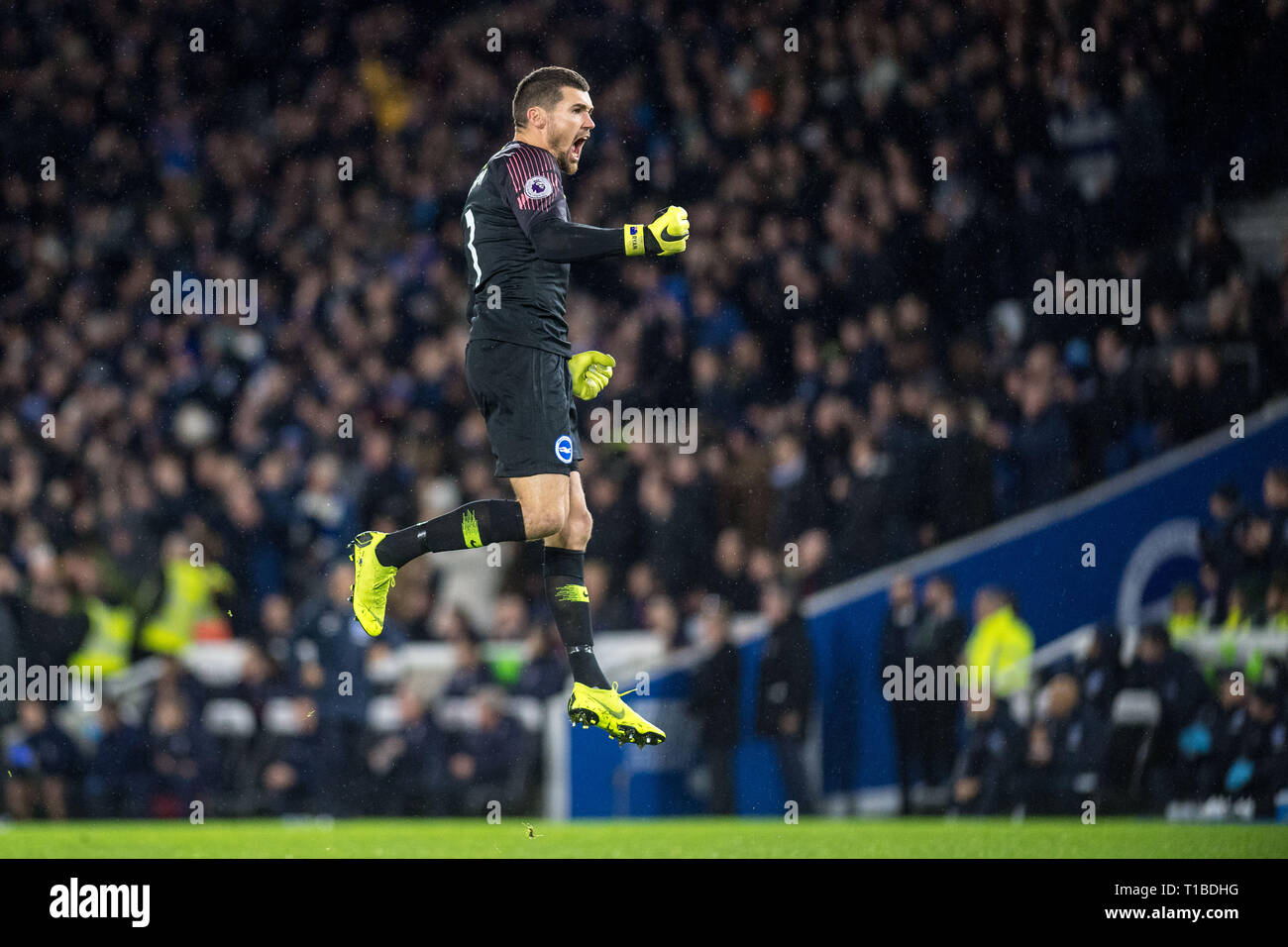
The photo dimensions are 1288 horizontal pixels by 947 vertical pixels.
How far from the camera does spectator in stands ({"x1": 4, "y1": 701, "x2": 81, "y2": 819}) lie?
466 inches

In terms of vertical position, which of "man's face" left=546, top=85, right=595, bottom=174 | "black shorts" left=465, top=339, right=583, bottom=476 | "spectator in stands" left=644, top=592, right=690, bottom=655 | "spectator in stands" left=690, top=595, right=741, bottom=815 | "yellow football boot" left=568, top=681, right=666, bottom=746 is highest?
"man's face" left=546, top=85, right=595, bottom=174

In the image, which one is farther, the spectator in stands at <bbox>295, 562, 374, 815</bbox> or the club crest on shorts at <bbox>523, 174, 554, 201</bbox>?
the spectator in stands at <bbox>295, 562, 374, 815</bbox>

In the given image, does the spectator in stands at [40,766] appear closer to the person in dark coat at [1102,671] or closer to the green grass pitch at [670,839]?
the green grass pitch at [670,839]

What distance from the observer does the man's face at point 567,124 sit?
7.01 meters

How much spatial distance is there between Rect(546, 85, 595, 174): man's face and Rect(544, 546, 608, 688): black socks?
5.14ft

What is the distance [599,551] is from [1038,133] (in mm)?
4569

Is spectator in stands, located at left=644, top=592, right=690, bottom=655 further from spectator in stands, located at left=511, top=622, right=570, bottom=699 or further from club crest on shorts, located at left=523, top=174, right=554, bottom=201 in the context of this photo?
club crest on shorts, located at left=523, top=174, right=554, bottom=201

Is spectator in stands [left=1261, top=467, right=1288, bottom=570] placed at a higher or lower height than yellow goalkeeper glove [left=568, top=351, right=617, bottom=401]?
lower

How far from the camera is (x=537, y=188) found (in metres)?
6.80

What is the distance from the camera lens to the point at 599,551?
12.3 metres

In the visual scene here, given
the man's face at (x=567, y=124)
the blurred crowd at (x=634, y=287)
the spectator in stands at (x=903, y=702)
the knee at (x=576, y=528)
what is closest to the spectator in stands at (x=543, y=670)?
the blurred crowd at (x=634, y=287)

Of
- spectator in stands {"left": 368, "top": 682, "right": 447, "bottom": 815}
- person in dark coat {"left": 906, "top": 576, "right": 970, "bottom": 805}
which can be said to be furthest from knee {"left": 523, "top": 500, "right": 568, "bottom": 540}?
spectator in stands {"left": 368, "top": 682, "right": 447, "bottom": 815}

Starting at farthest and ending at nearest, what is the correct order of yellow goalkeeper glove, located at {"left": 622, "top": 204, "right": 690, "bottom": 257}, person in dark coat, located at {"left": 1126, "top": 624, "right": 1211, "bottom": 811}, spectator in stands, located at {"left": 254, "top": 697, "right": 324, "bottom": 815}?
spectator in stands, located at {"left": 254, "top": 697, "right": 324, "bottom": 815} → person in dark coat, located at {"left": 1126, "top": 624, "right": 1211, "bottom": 811} → yellow goalkeeper glove, located at {"left": 622, "top": 204, "right": 690, "bottom": 257}

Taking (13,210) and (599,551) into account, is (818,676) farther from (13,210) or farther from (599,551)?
(13,210)
